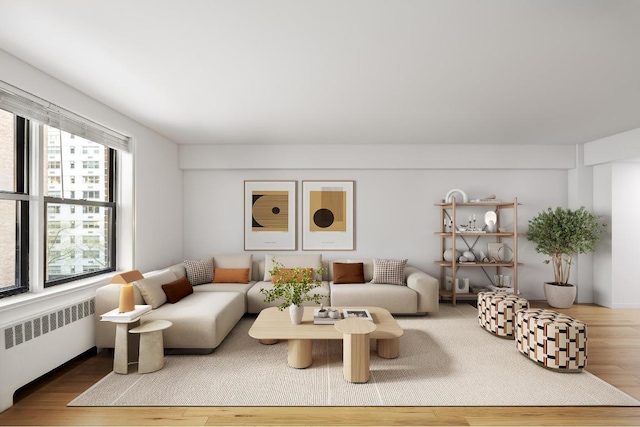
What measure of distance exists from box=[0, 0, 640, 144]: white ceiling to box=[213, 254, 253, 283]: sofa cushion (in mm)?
2077

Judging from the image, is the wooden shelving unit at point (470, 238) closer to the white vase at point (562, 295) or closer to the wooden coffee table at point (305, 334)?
the white vase at point (562, 295)

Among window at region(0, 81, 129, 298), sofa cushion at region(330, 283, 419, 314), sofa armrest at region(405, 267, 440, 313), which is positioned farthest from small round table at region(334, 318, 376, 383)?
window at region(0, 81, 129, 298)

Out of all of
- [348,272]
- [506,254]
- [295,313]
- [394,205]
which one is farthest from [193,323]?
[506,254]

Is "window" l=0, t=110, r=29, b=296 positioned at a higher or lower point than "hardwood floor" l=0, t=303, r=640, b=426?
higher

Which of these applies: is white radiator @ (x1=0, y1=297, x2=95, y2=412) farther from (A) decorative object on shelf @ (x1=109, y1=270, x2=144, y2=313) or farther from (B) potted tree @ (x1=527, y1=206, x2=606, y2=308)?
(B) potted tree @ (x1=527, y1=206, x2=606, y2=308)

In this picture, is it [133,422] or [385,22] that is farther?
[133,422]

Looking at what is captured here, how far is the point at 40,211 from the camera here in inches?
115

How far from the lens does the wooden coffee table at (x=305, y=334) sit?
300 centimetres

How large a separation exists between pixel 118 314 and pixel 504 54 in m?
3.74

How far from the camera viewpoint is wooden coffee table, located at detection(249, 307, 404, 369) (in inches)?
118

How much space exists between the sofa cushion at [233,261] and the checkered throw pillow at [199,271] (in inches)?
7.4

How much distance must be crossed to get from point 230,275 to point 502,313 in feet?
11.7

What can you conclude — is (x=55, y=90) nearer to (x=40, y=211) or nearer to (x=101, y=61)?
(x=101, y=61)

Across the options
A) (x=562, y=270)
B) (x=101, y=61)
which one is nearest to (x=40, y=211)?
(x=101, y=61)
